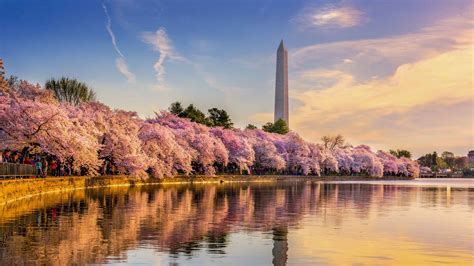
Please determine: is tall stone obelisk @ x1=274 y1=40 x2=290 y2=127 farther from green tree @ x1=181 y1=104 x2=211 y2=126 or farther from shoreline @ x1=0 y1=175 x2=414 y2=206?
shoreline @ x1=0 y1=175 x2=414 y2=206

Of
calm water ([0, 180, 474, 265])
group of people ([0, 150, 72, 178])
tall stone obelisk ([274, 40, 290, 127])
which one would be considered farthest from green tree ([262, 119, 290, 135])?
calm water ([0, 180, 474, 265])

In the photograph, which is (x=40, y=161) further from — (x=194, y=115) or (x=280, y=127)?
(x=280, y=127)

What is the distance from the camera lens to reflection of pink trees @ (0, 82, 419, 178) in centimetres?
5577

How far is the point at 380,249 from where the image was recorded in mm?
21812

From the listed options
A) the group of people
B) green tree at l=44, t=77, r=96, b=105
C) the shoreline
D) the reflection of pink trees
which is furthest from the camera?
A: green tree at l=44, t=77, r=96, b=105

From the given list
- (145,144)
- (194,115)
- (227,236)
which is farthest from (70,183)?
(194,115)

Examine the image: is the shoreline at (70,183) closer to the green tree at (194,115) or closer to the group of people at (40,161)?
the group of people at (40,161)

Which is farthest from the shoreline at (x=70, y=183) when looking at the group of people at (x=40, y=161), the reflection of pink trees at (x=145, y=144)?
the group of people at (x=40, y=161)

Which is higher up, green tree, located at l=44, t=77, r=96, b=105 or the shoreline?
green tree, located at l=44, t=77, r=96, b=105

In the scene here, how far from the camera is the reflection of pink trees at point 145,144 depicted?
183ft

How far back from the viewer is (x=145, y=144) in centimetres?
8506

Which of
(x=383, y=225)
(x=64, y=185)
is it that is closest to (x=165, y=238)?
(x=383, y=225)

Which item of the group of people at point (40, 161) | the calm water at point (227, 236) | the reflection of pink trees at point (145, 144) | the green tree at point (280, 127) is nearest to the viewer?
the calm water at point (227, 236)

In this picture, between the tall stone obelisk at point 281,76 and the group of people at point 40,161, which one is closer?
the group of people at point 40,161
